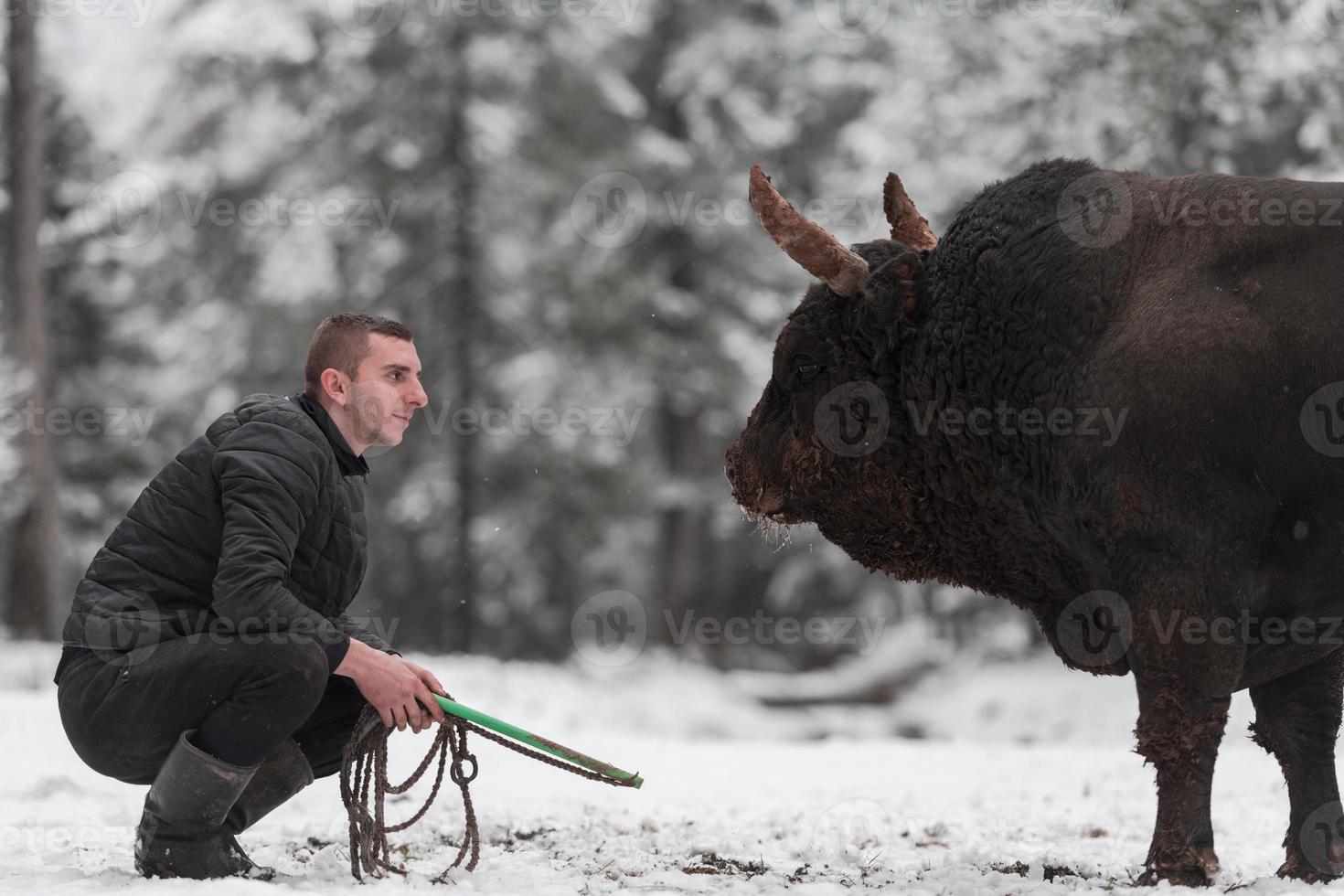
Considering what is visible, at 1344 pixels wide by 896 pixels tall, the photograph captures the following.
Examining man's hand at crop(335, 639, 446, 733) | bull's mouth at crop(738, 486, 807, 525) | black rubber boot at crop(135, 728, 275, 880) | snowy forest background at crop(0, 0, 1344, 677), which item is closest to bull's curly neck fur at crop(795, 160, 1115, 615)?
bull's mouth at crop(738, 486, 807, 525)

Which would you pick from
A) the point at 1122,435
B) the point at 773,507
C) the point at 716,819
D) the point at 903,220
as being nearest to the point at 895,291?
the point at 903,220

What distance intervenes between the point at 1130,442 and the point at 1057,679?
1600cm

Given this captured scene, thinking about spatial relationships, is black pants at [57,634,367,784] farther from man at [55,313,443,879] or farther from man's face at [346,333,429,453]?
man's face at [346,333,429,453]

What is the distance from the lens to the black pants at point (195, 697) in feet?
13.7

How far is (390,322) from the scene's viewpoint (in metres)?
4.78

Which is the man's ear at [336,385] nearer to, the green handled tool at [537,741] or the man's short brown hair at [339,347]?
the man's short brown hair at [339,347]

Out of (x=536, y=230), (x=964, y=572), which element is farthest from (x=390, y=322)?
(x=536, y=230)

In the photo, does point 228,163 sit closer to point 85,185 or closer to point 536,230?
point 85,185

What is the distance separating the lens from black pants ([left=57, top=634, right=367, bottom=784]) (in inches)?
164

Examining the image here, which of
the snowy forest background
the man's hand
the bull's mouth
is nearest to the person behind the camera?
the man's hand

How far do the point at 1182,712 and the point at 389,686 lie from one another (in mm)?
2682

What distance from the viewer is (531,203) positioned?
19.6 meters

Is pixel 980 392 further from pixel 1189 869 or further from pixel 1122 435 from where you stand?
pixel 1189 869

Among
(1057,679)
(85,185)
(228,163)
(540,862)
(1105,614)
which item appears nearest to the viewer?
(1105,614)
